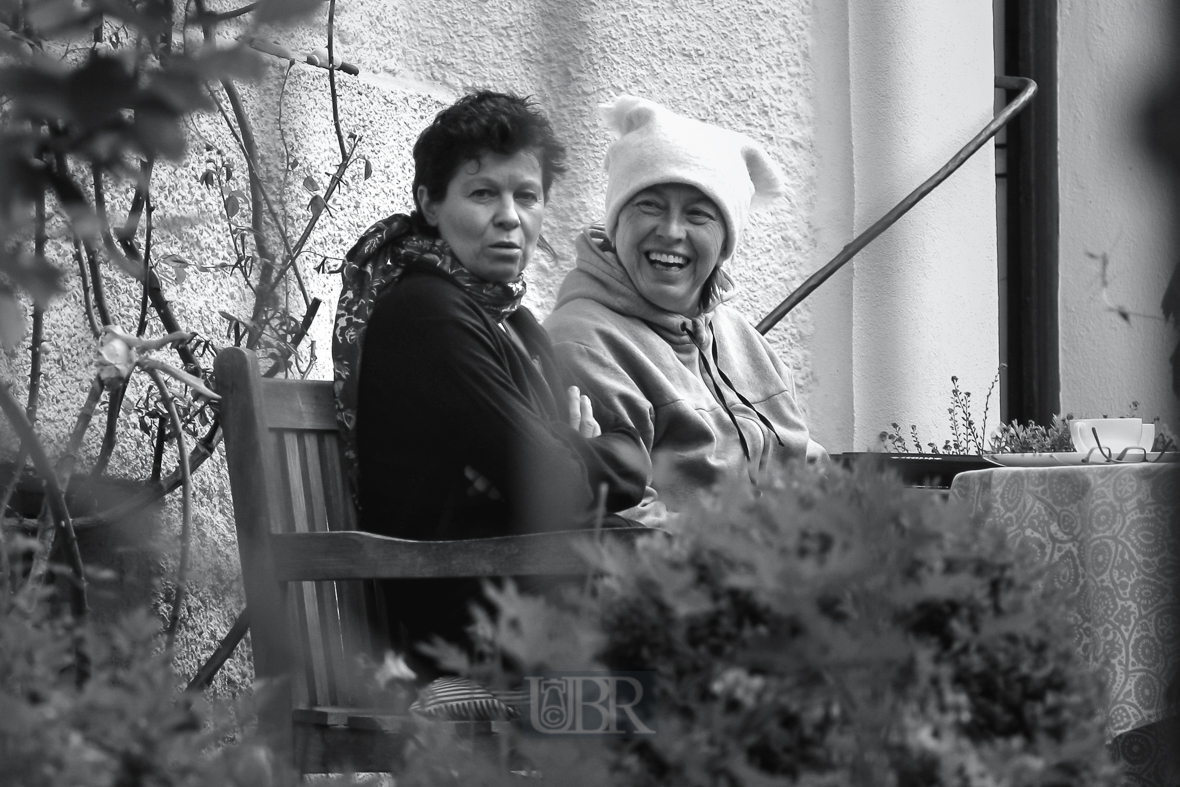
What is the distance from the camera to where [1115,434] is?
2.49 m

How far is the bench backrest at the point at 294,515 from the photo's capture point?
1.76 m

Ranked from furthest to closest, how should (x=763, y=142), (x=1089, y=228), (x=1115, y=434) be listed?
(x=1089, y=228) → (x=763, y=142) → (x=1115, y=434)

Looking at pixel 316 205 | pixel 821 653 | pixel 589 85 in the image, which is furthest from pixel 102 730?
pixel 589 85

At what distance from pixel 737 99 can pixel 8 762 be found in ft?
10.7

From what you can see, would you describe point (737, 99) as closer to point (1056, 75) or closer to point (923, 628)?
point (1056, 75)

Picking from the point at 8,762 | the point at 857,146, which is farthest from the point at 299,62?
the point at 8,762

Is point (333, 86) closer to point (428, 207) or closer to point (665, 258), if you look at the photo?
point (428, 207)

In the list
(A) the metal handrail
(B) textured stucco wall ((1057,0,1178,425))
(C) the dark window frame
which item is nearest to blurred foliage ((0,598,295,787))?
(A) the metal handrail

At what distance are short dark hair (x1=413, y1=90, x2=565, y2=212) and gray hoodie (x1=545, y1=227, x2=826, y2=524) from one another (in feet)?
1.52

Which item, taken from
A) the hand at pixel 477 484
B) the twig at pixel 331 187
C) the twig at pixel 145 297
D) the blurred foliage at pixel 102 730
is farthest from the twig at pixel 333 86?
the blurred foliage at pixel 102 730

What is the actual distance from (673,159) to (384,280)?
70cm

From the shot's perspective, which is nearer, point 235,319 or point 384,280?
point 384,280

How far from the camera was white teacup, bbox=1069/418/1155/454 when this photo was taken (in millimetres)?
2475

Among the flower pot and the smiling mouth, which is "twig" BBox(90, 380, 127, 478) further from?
the flower pot
